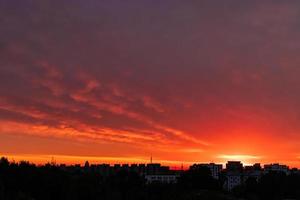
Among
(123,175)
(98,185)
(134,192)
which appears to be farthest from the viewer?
(123,175)

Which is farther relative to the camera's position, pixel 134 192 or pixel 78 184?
pixel 134 192

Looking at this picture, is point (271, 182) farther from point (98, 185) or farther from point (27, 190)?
point (27, 190)

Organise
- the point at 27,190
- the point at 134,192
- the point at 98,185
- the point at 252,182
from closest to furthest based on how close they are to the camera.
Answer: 1. the point at 27,190
2. the point at 98,185
3. the point at 134,192
4. the point at 252,182

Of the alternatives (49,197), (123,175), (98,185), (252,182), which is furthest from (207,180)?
(49,197)

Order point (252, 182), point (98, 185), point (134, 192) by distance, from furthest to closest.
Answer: point (252, 182) → point (134, 192) → point (98, 185)

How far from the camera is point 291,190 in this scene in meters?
107

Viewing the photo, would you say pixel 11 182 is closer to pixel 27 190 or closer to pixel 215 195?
pixel 27 190

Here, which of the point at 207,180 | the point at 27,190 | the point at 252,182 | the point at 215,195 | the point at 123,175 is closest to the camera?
the point at 215,195

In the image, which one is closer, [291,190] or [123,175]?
[291,190]

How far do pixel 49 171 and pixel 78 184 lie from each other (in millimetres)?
9931

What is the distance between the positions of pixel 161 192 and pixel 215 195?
1387 inches

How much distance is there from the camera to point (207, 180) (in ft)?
348

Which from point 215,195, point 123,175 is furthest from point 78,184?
point 123,175

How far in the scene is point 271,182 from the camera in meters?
110
